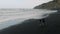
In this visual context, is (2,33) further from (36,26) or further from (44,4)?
(44,4)

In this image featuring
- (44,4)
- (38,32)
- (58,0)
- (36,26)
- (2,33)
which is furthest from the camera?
(58,0)

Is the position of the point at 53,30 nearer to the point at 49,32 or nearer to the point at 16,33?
the point at 49,32

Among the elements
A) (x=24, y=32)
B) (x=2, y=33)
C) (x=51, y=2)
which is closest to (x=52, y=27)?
(x=24, y=32)

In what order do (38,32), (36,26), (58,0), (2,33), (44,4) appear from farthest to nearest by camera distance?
(58,0) < (44,4) < (36,26) < (38,32) < (2,33)

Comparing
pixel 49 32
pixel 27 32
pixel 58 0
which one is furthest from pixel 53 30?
pixel 58 0

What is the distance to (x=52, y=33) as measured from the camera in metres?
0.74

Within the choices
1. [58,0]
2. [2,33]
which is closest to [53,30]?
[2,33]

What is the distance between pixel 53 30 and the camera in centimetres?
80

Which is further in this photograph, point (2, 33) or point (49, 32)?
point (49, 32)

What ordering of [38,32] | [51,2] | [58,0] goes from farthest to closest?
[58,0] → [51,2] → [38,32]

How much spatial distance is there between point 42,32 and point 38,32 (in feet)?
0.09

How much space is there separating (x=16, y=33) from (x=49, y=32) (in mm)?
221

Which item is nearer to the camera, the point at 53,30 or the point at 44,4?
the point at 53,30

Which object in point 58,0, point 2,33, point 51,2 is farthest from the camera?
point 58,0
